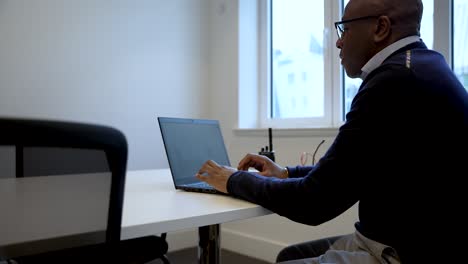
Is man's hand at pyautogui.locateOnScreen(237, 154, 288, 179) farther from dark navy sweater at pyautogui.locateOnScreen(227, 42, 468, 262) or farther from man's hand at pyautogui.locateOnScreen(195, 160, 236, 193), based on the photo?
dark navy sweater at pyautogui.locateOnScreen(227, 42, 468, 262)

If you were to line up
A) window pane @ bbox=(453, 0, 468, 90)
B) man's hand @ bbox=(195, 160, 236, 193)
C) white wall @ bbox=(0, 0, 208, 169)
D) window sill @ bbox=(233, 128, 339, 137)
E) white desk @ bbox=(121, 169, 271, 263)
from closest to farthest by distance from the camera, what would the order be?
white desk @ bbox=(121, 169, 271, 263) < man's hand @ bbox=(195, 160, 236, 193) < window pane @ bbox=(453, 0, 468, 90) < white wall @ bbox=(0, 0, 208, 169) < window sill @ bbox=(233, 128, 339, 137)

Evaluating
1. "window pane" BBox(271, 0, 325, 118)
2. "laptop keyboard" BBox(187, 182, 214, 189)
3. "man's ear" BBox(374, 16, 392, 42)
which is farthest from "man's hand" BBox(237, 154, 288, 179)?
"window pane" BBox(271, 0, 325, 118)

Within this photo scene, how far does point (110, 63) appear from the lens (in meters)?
2.71

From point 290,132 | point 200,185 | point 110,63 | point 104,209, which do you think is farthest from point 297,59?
point 104,209

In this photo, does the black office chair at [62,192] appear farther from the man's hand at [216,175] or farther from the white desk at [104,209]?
the man's hand at [216,175]

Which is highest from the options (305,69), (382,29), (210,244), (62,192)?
(305,69)

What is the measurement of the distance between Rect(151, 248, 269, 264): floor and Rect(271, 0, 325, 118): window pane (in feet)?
3.68

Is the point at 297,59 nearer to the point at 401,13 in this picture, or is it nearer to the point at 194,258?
the point at 194,258

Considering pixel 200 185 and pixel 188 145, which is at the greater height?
pixel 188 145

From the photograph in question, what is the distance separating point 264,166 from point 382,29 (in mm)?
618

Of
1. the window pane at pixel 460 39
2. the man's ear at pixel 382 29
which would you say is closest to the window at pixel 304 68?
the window pane at pixel 460 39

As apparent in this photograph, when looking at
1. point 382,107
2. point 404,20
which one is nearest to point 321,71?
point 404,20

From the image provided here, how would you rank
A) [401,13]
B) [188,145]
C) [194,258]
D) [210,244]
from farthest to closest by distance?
1. [194,258]
2. [188,145]
3. [210,244]
4. [401,13]

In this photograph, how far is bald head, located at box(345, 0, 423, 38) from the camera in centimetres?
108
